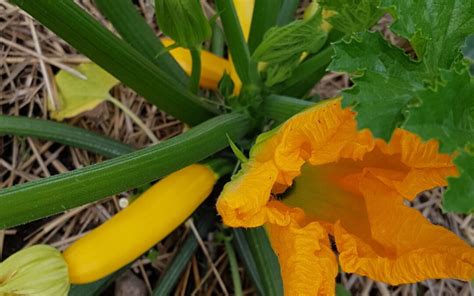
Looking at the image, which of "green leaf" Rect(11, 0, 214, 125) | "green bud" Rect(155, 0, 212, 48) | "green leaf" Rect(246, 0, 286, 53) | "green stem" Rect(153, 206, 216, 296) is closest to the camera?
"green leaf" Rect(11, 0, 214, 125)

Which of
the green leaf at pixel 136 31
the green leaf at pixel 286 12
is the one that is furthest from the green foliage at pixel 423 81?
the green leaf at pixel 286 12

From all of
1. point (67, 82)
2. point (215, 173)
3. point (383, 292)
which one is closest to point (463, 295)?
point (383, 292)

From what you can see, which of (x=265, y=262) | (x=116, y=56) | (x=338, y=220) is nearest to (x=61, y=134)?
(x=116, y=56)

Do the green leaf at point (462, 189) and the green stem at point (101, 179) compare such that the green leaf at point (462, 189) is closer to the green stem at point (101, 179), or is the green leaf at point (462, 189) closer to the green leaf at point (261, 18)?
the green stem at point (101, 179)

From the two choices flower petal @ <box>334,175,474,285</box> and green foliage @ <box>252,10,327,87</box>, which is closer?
flower petal @ <box>334,175,474,285</box>

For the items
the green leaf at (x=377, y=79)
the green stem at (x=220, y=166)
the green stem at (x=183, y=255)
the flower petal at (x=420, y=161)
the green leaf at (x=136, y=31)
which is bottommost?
the green stem at (x=183, y=255)

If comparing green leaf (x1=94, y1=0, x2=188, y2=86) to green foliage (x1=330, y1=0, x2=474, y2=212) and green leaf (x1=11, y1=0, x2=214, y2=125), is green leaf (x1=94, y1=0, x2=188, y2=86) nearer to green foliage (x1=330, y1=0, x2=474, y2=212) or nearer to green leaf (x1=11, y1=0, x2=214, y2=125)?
green leaf (x1=11, y1=0, x2=214, y2=125)

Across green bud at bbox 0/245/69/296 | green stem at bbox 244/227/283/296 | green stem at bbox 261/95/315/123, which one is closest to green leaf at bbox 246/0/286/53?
green stem at bbox 261/95/315/123
